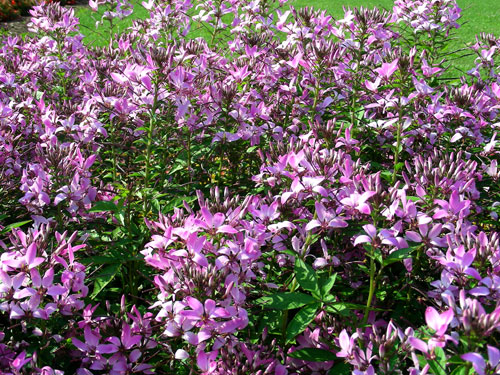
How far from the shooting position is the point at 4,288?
1.51m

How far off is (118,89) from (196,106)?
1.42ft

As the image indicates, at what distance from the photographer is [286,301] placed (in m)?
1.63

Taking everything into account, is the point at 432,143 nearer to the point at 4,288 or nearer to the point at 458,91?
the point at 458,91

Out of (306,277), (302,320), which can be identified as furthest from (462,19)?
(302,320)

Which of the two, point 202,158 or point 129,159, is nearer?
point 202,158

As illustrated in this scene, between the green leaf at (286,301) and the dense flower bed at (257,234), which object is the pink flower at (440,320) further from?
the green leaf at (286,301)

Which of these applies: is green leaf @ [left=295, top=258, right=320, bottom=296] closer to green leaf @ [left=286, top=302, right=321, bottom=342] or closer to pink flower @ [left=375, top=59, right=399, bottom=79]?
green leaf @ [left=286, top=302, right=321, bottom=342]

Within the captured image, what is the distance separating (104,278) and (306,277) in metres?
0.79

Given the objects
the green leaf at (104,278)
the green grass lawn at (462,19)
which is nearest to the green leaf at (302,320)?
the green leaf at (104,278)

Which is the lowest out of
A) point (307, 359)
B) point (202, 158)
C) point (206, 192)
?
point (307, 359)

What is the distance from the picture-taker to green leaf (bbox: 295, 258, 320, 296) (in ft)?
5.30

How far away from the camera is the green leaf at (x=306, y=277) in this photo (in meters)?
1.62


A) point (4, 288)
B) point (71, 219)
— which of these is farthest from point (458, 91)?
point (4, 288)

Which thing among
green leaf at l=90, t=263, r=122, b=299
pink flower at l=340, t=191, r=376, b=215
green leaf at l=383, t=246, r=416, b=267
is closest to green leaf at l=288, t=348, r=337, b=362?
green leaf at l=383, t=246, r=416, b=267
